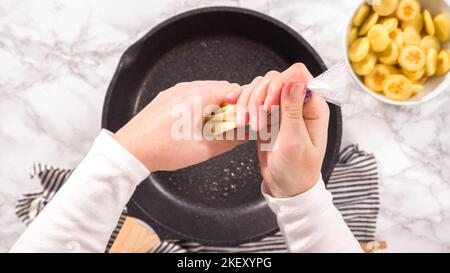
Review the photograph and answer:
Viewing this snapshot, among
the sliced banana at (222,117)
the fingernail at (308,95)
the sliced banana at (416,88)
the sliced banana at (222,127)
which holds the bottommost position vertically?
the sliced banana at (416,88)

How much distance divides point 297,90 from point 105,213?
0.79 ft

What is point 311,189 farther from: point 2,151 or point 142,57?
point 2,151

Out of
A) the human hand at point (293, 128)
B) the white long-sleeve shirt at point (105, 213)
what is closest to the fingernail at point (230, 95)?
the human hand at point (293, 128)

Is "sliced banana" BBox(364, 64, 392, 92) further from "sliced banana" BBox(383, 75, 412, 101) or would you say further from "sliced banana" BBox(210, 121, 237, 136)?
"sliced banana" BBox(210, 121, 237, 136)

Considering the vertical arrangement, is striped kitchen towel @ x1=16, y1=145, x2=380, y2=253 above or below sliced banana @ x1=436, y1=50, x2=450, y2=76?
below

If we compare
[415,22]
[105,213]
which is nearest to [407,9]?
[415,22]

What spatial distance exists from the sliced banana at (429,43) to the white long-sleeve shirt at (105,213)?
0.80 feet

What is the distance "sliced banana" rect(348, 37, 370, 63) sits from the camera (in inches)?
23.7

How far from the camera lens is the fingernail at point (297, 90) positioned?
465mm

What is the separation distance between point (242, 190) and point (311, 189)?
7.4 inches

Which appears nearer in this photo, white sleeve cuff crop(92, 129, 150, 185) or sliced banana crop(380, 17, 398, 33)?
white sleeve cuff crop(92, 129, 150, 185)

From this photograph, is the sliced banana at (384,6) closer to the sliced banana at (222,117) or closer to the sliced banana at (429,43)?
the sliced banana at (429,43)

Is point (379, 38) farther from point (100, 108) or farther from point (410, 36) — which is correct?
point (100, 108)

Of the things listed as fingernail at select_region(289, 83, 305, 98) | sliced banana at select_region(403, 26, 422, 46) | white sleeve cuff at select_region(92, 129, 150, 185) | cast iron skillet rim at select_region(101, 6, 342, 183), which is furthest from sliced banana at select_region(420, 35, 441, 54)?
white sleeve cuff at select_region(92, 129, 150, 185)
